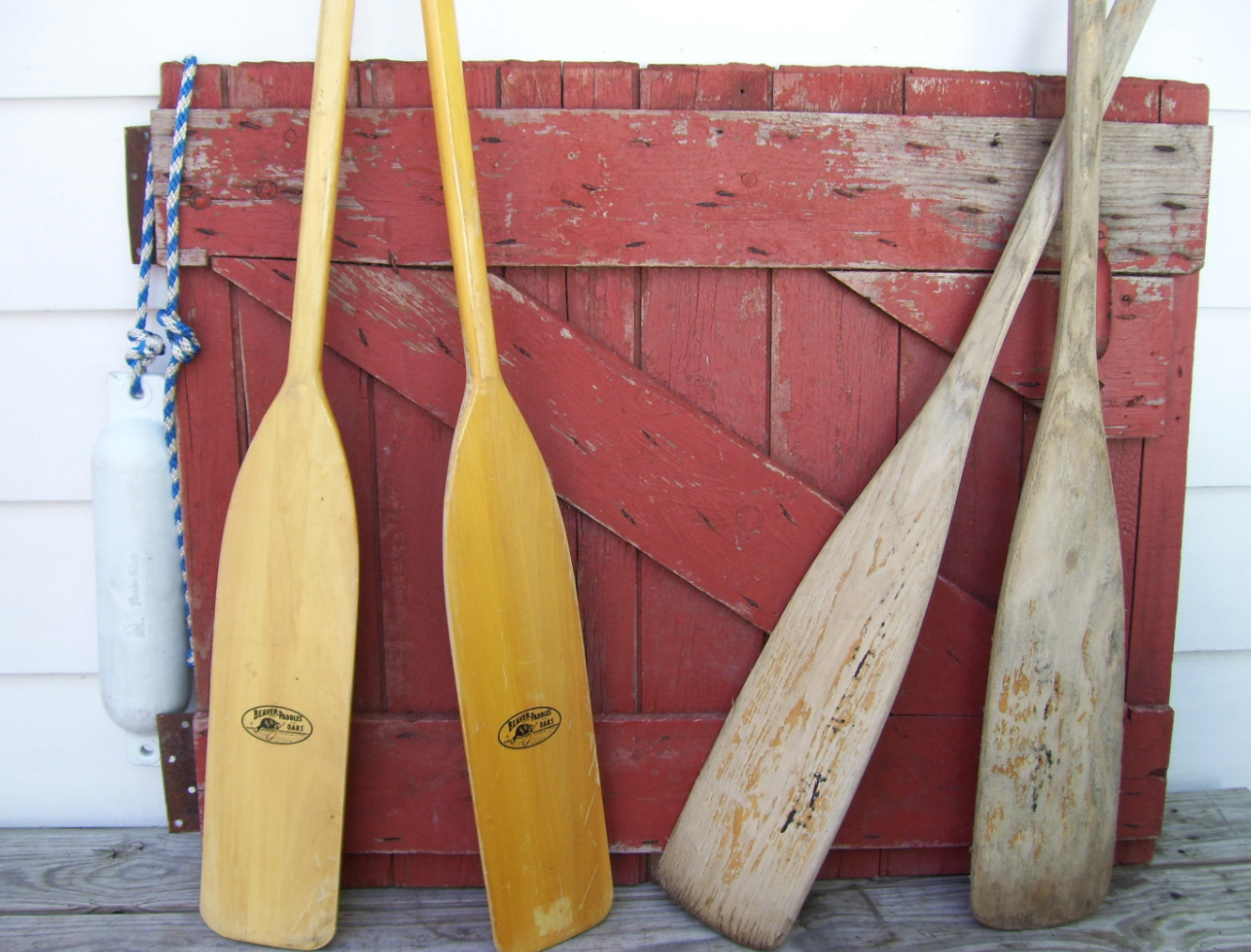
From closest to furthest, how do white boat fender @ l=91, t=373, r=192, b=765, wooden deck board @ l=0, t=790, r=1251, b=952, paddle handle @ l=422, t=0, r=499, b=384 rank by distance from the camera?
paddle handle @ l=422, t=0, r=499, b=384 → wooden deck board @ l=0, t=790, r=1251, b=952 → white boat fender @ l=91, t=373, r=192, b=765

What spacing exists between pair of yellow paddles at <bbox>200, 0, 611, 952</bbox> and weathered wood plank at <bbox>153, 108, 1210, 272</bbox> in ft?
0.44

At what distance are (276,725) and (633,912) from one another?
59cm

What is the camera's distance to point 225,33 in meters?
1.26

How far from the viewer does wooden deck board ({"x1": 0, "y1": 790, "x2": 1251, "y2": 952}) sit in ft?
3.76

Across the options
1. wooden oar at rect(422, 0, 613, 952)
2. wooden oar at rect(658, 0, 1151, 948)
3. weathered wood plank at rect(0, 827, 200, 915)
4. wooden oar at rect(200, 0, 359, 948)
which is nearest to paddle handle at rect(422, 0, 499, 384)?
wooden oar at rect(422, 0, 613, 952)

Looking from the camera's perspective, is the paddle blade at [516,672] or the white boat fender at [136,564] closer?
the paddle blade at [516,672]

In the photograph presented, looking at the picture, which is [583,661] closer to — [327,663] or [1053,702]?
[327,663]

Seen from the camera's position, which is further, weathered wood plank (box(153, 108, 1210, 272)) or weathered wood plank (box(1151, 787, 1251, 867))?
weathered wood plank (box(1151, 787, 1251, 867))

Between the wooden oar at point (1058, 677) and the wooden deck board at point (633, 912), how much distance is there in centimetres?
8

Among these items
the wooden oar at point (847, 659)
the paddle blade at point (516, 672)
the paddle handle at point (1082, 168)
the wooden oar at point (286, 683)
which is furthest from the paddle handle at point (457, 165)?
the paddle handle at point (1082, 168)

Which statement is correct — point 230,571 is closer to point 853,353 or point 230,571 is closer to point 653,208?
point 653,208

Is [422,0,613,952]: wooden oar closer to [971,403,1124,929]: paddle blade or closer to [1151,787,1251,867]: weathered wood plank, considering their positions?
[971,403,1124,929]: paddle blade

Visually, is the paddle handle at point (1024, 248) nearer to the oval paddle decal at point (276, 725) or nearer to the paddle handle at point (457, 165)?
the paddle handle at point (457, 165)

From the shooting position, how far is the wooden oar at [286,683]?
1.11 meters
